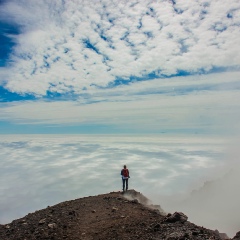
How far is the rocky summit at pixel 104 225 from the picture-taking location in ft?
55.2

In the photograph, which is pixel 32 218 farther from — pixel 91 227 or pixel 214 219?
pixel 214 219

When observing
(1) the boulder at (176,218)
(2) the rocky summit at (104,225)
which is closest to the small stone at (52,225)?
(2) the rocky summit at (104,225)

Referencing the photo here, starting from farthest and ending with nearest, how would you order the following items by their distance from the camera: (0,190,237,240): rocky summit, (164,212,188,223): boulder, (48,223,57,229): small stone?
1. (48,223,57,229): small stone
2. (164,212,188,223): boulder
3. (0,190,237,240): rocky summit

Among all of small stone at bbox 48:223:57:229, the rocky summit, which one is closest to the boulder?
the rocky summit

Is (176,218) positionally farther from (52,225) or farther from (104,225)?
(52,225)

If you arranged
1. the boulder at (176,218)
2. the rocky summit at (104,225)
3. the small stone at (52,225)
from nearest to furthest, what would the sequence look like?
the rocky summit at (104,225) → the boulder at (176,218) → the small stone at (52,225)

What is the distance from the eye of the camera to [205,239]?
14.8 metres

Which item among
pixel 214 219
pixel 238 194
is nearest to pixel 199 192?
pixel 238 194

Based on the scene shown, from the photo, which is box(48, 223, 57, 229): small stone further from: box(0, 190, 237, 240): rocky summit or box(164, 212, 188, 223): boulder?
box(164, 212, 188, 223): boulder

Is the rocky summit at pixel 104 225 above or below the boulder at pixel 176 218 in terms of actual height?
below

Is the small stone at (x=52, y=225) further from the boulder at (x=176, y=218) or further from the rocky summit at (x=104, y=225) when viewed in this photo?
the boulder at (x=176, y=218)

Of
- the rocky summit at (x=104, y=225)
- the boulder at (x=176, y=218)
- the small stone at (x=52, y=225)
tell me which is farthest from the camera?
the small stone at (x=52, y=225)

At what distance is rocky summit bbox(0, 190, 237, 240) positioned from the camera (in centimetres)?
1681

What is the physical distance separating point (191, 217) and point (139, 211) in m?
114
